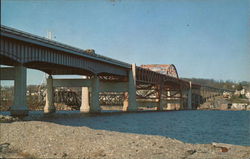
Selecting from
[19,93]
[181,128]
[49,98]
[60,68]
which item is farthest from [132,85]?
[19,93]

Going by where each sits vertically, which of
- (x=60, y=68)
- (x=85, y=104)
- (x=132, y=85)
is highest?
(x=60, y=68)

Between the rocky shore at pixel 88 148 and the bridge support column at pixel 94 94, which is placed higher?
the bridge support column at pixel 94 94

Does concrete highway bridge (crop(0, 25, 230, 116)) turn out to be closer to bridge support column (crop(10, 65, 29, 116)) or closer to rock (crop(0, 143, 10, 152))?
bridge support column (crop(10, 65, 29, 116))

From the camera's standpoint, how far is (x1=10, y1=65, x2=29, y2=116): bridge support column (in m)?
47.5

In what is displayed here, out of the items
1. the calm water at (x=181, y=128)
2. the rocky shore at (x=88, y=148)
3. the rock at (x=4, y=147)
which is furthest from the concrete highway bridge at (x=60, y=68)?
the rock at (x=4, y=147)

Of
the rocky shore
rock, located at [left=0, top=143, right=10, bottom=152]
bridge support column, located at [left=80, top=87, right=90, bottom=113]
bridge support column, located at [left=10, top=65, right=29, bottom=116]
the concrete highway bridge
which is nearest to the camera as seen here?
the rocky shore

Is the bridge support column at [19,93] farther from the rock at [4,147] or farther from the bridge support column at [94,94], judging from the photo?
the bridge support column at [94,94]

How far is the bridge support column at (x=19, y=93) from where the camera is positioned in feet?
156

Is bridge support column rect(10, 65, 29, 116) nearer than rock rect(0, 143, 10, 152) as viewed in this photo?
No

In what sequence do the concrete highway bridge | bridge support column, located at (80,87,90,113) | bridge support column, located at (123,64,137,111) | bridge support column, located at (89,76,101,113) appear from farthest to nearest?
bridge support column, located at (123,64,137,111), bridge support column, located at (80,87,90,113), bridge support column, located at (89,76,101,113), the concrete highway bridge

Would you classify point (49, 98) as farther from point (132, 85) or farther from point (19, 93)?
point (19, 93)

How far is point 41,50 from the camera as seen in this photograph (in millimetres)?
55719

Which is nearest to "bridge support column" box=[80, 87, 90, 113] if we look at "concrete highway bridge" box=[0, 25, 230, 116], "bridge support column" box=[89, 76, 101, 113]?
"concrete highway bridge" box=[0, 25, 230, 116]

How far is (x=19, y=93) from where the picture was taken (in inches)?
1905
